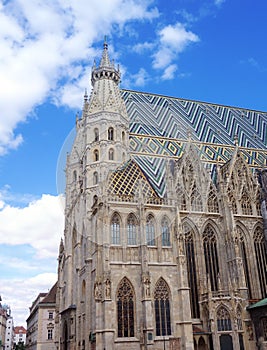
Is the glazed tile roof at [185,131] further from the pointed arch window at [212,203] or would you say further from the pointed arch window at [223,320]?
the pointed arch window at [223,320]

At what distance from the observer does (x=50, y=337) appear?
179 feet

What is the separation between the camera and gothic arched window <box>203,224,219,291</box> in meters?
31.5

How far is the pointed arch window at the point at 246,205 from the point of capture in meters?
34.9

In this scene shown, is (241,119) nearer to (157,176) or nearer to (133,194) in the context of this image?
(157,176)

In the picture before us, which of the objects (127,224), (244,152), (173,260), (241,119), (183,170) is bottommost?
(173,260)

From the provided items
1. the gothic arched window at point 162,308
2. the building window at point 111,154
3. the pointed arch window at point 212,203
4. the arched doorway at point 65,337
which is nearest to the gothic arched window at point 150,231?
the gothic arched window at point 162,308

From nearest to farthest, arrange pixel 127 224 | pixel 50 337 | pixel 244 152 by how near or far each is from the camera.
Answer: pixel 127 224 → pixel 244 152 → pixel 50 337

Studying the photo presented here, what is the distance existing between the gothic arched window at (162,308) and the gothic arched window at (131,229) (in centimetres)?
346

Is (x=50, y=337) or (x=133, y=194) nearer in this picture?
(x=133, y=194)

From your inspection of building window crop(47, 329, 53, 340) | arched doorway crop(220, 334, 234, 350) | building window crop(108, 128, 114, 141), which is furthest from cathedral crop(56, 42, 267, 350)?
building window crop(47, 329, 53, 340)

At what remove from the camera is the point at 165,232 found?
101ft

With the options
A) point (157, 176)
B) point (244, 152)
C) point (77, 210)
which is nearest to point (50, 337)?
point (77, 210)

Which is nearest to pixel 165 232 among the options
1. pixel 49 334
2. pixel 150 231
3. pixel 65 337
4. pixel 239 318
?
pixel 150 231

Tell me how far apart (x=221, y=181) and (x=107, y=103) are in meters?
12.9
